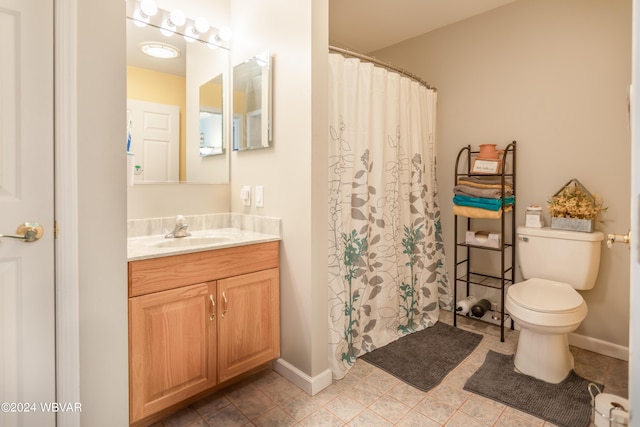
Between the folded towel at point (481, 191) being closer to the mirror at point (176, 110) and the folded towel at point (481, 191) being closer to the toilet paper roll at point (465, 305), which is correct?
the toilet paper roll at point (465, 305)

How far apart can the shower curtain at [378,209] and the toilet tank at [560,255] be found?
0.69 meters

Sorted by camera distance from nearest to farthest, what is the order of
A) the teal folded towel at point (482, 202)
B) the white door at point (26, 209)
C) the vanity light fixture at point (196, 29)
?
the white door at point (26, 209) < the vanity light fixture at point (196, 29) < the teal folded towel at point (482, 202)

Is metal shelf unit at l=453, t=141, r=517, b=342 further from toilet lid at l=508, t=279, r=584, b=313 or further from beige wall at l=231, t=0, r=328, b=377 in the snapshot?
beige wall at l=231, t=0, r=328, b=377

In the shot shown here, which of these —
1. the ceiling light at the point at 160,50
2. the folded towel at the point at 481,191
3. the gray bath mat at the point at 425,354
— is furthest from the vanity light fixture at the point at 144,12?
the gray bath mat at the point at 425,354

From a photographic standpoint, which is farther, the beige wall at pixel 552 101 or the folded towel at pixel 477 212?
the folded towel at pixel 477 212

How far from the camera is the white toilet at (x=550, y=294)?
6.20 feet

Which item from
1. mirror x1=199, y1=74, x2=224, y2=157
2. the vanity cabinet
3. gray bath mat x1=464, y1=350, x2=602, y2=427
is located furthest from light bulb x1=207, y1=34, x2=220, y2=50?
gray bath mat x1=464, y1=350, x2=602, y2=427

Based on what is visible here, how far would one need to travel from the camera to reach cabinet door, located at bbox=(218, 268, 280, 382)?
1778 millimetres

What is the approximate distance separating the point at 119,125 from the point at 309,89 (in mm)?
933

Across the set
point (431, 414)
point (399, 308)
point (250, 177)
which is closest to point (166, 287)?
point (250, 177)

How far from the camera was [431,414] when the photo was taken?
1688 mm

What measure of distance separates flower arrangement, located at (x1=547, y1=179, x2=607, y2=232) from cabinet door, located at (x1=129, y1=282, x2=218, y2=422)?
90.0 inches

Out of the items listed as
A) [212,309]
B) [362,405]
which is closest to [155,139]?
[212,309]

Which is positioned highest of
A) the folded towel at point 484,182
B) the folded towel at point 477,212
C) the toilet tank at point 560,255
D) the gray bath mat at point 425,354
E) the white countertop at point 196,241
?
the folded towel at point 484,182
